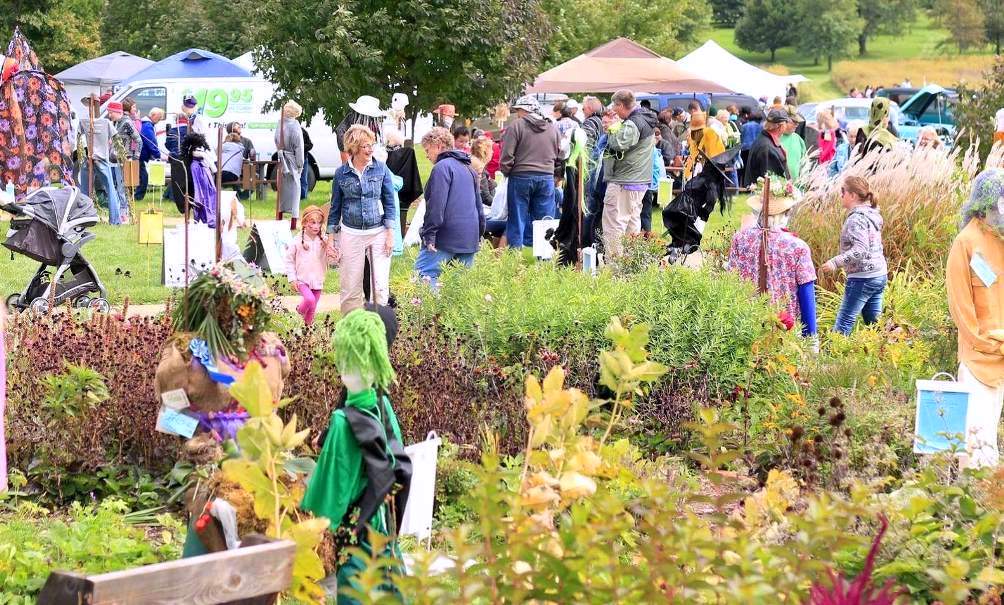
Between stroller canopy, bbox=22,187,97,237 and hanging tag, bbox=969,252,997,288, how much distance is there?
6.42 metres

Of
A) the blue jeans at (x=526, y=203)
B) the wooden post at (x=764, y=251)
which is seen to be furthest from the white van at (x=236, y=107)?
the wooden post at (x=764, y=251)

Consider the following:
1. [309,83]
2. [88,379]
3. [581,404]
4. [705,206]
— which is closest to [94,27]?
[309,83]

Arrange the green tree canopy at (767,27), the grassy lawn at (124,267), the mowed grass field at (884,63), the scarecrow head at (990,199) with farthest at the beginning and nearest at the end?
the green tree canopy at (767,27)
the mowed grass field at (884,63)
the grassy lawn at (124,267)
the scarecrow head at (990,199)

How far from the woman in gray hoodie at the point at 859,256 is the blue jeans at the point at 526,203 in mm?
4532

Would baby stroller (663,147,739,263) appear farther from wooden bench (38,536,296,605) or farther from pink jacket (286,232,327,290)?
wooden bench (38,536,296,605)

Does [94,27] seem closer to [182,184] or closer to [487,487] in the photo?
[182,184]

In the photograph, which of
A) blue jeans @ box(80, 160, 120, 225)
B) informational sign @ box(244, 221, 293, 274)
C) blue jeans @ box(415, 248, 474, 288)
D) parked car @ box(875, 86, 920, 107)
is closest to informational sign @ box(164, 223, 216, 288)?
informational sign @ box(244, 221, 293, 274)

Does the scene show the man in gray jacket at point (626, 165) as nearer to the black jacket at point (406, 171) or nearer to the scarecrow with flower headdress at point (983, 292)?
the black jacket at point (406, 171)

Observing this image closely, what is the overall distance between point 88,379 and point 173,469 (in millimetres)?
653

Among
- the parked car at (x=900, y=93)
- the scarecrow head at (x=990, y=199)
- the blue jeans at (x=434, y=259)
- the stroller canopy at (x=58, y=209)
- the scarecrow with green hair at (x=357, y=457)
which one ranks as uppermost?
the scarecrow head at (x=990, y=199)

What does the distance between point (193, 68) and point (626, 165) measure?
14167 mm

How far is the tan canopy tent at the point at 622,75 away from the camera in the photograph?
18297 millimetres

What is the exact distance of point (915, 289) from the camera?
33.0 ft

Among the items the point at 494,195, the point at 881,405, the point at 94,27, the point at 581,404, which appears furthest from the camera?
the point at 94,27
